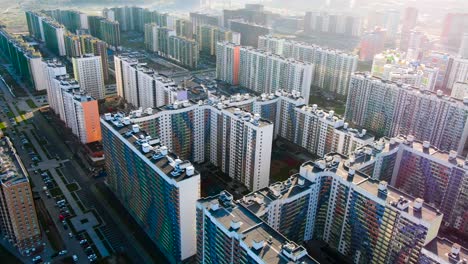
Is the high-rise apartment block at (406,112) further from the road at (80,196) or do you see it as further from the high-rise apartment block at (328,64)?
the road at (80,196)

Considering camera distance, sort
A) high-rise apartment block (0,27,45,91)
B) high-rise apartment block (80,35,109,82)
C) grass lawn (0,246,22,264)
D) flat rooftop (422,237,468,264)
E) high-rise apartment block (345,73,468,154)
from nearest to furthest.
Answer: flat rooftop (422,237,468,264)
grass lawn (0,246,22,264)
high-rise apartment block (345,73,468,154)
high-rise apartment block (0,27,45,91)
high-rise apartment block (80,35,109,82)

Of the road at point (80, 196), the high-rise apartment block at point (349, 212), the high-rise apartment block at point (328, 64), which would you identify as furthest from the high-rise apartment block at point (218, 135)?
the high-rise apartment block at point (328, 64)

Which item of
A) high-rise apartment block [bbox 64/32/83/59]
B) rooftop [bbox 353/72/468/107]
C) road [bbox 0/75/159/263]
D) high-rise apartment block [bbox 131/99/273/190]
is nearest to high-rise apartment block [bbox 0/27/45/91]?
high-rise apartment block [bbox 64/32/83/59]

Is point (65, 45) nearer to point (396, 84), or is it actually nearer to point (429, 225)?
point (396, 84)

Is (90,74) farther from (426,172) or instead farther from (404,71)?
A: (426,172)

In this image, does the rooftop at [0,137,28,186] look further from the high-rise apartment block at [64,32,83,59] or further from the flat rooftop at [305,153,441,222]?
the high-rise apartment block at [64,32,83,59]

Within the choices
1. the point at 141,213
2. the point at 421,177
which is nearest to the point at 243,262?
the point at 141,213
